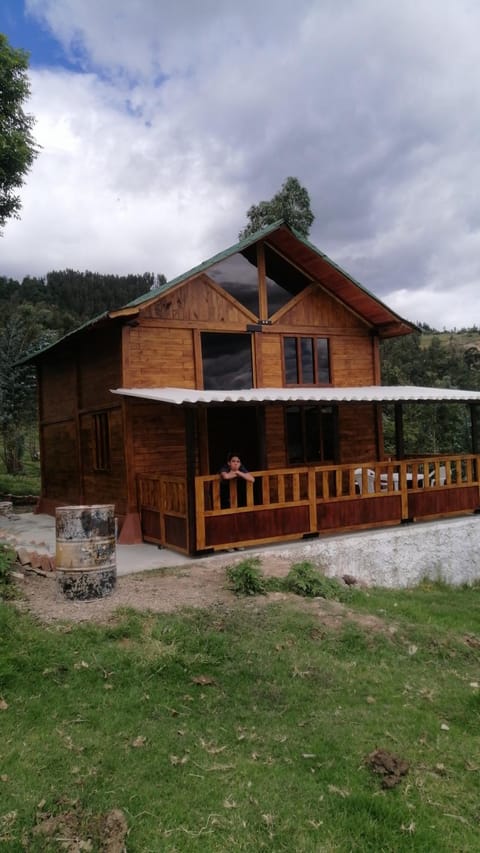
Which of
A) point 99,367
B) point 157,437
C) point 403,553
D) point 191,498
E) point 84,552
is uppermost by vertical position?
point 99,367

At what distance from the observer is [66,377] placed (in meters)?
14.3

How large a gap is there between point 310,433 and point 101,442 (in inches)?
175

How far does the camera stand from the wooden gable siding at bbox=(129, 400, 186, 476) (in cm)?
1141

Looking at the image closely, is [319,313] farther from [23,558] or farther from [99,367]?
[23,558]

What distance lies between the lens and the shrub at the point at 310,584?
7.71 m

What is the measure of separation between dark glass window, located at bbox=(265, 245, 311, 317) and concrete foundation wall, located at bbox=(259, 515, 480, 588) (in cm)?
520

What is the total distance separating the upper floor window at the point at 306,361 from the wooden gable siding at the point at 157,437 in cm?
283

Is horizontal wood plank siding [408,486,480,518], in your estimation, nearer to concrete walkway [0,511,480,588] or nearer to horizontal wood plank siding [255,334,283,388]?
concrete walkway [0,511,480,588]

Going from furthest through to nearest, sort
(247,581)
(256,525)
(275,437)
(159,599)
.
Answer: (275,437) < (256,525) < (247,581) < (159,599)

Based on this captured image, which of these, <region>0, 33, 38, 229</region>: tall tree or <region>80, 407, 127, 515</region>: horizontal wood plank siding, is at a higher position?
<region>0, 33, 38, 229</region>: tall tree

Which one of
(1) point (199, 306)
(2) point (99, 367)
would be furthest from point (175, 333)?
(2) point (99, 367)

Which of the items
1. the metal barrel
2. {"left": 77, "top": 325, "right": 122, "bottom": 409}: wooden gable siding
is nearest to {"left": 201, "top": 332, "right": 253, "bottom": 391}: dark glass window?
{"left": 77, "top": 325, "right": 122, "bottom": 409}: wooden gable siding

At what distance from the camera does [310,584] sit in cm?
782

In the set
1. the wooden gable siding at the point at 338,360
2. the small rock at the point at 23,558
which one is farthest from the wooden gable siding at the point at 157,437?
the small rock at the point at 23,558
